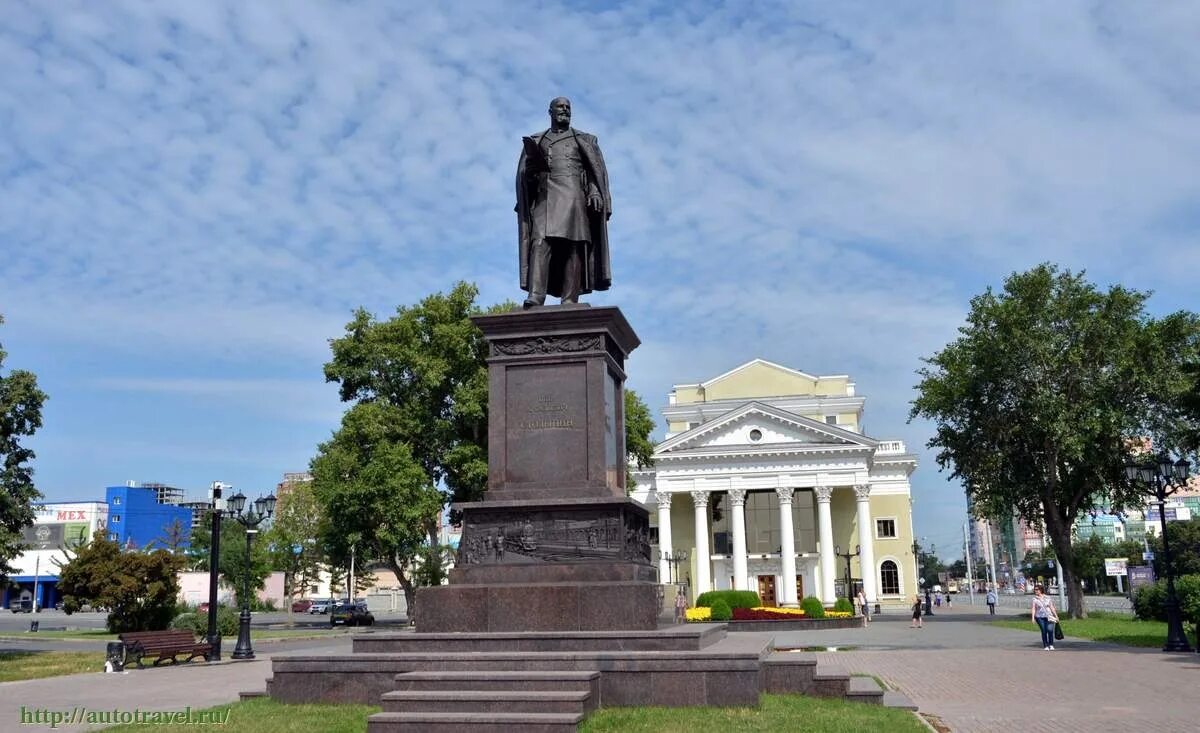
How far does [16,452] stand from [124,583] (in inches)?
361

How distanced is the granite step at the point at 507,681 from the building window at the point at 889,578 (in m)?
66.0

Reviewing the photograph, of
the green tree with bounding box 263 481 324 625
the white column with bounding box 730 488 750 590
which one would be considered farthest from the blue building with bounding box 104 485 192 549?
the white column with bounding box 730 488 750 590

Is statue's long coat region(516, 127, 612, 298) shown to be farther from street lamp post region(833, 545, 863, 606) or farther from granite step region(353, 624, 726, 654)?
street lamp post region(833, 545, 863, 606)

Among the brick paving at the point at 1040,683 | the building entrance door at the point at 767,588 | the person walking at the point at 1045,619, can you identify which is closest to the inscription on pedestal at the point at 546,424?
the brick paving at the point at 1040,683

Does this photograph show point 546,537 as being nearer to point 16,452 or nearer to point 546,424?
point 546,424

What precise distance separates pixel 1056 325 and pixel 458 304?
2397cm

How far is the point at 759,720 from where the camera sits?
858 cm

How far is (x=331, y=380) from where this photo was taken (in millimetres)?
41969

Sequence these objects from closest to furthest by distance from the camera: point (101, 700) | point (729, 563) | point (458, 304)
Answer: point (101, 700) < point (458, 304) < point (729, 563)

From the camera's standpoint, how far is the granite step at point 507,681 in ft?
29.0

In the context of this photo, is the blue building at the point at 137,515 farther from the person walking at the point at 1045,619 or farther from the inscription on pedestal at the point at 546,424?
the inscription on pedestal at the point at 546,424

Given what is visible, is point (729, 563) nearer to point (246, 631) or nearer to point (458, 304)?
point (458, 304)

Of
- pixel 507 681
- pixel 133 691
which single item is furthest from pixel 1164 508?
pixel 133 691

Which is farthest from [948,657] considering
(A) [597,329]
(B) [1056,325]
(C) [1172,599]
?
(B) [1056,325]
